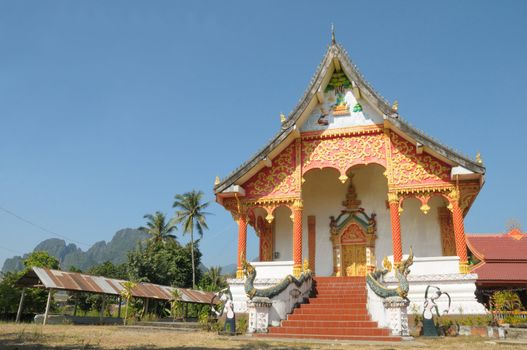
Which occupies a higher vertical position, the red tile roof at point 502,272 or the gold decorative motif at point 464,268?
the red tile roof at point 502,272

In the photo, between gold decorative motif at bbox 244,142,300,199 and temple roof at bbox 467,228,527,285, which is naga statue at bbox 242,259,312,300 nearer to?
gold decorative motif at bbox 244,142,300,199

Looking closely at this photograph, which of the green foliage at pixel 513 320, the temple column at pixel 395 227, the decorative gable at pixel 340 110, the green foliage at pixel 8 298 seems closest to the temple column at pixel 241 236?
the decorative gable at pixel 340 110

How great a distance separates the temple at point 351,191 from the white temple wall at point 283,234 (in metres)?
0.04

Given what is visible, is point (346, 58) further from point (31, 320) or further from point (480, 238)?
point (31, 320)

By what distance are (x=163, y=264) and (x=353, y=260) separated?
75.9 feet

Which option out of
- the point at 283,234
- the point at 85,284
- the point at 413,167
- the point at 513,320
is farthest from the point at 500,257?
the point at 85,284

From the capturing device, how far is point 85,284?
18125mm

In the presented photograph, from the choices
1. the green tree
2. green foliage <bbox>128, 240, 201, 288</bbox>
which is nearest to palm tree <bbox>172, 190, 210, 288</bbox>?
green foliage <bbox>128, 240, 201, 288</bbox>

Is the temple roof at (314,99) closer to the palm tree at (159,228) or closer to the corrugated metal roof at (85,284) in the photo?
the corrugated metal roof at (85,284)

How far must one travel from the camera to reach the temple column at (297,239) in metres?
13.5

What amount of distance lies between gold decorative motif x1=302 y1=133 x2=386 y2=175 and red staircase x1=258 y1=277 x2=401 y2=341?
134 inches

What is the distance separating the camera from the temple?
13.0m

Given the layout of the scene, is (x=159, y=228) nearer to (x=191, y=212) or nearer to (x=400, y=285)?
(x=191, y=212)

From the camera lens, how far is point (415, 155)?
13625mm
